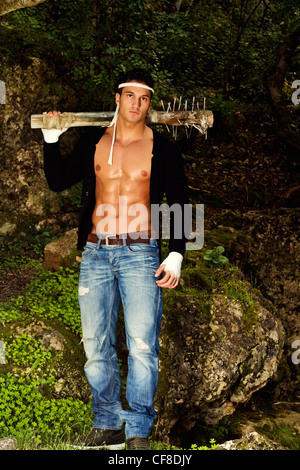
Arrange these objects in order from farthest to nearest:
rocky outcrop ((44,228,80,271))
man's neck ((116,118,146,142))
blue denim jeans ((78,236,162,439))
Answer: rocky outcrop ((44,228,80,271)), man's neck ((116,118,146,142)), blue denim jeans ((78,236,162,439))

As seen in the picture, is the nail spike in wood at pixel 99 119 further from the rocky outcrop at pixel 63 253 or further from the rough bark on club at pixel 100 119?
the rocky outcrop at pixel 63 253

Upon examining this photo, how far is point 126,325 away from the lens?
150 inches

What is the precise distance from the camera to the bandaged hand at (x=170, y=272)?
12.3ft

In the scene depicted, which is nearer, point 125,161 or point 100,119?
point 125,161

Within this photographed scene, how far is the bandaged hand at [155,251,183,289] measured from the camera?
376 centimetres

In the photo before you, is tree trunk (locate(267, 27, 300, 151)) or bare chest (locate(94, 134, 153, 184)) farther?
tree trunk (locate(267, 27, 300, 151))

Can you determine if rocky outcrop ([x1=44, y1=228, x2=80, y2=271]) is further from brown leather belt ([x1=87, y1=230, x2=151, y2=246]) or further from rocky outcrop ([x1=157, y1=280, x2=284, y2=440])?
brown leather belt ([x1=87, y1=230, x2=151, y2=246])

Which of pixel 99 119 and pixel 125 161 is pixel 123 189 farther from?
pixel 99 119

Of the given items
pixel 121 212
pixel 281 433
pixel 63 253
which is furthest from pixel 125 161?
pixel 281 433

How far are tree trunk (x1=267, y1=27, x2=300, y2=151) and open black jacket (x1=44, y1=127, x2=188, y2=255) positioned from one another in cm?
770

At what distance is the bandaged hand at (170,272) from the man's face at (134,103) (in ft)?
4.19

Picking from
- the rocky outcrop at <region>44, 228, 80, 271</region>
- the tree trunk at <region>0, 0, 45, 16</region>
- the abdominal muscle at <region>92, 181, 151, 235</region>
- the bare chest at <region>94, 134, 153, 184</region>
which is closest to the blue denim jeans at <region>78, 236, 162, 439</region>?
the abdominal muscle at <region>92, 181, 151, 235</region>

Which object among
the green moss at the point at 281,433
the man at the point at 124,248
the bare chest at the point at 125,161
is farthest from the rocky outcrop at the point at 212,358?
the bare chest at the point at 125,161

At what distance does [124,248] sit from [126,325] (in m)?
0.65
